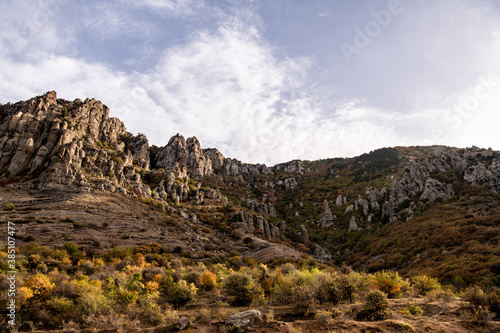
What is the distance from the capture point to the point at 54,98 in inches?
3009

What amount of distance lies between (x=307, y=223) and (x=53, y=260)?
7605 centimetres

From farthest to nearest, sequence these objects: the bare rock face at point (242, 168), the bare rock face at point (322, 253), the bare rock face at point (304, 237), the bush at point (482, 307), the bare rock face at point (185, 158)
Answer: the bare rock face at point (242, 168), the bare rock face at point (185, 158), the bare rock face at point (304, 237), the bare rock face at point (322, 253), the bush at point (482, 307)

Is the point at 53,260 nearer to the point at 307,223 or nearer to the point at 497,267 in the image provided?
the point at 497,267

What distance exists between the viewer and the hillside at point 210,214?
32.7 m

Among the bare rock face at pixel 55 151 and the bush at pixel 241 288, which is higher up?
the bare rock face at pixel 55 151

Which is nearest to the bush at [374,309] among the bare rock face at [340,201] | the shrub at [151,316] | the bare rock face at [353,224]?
the shrub at [151,316]

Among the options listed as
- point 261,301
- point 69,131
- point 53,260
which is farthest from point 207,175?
point 261,301

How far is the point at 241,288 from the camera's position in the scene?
18.0 metres

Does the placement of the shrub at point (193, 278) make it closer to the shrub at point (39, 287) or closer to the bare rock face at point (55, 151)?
the shrub at point (39, 287)

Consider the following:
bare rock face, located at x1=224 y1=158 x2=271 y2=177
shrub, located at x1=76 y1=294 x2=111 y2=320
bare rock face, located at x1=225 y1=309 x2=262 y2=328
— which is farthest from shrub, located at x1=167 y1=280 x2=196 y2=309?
bare rock face, located at x1=224 y1=158 x2=271 y2=177

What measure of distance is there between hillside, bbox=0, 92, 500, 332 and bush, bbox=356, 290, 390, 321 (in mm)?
912

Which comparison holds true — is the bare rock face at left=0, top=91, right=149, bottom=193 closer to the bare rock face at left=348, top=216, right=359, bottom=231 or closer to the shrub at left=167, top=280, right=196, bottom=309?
the shrub at left=167, top=280, right=196, bottom=309

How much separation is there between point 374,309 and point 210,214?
5805 centimetres

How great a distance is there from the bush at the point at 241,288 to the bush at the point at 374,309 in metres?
7.88
